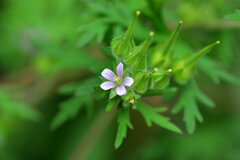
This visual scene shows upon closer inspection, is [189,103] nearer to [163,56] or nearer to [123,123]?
[163,56]

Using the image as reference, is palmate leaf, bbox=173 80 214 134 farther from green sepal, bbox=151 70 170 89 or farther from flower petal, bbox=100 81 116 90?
flower petal, bbox=100 81 116 90

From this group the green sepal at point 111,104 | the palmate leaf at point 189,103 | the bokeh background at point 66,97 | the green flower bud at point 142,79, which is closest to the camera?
the green sepal at point 111,104

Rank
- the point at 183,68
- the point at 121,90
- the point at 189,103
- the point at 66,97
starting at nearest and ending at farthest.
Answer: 1. the point at 121,90
2. the point at 183,68
3. the point at 189,103
4. the point at 66,97

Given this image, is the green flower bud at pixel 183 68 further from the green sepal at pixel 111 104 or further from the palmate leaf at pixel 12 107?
the palmate leaf at pixel 12 107

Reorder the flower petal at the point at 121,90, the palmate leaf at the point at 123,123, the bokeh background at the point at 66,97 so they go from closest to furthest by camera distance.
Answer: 1. the flower petal at the point at 121,90
2. the palmate leaf at the point at 123,123
3. the bokeh background at the point at 66,97

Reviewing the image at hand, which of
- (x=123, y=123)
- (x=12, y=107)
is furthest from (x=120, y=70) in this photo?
(x=12, y=107)

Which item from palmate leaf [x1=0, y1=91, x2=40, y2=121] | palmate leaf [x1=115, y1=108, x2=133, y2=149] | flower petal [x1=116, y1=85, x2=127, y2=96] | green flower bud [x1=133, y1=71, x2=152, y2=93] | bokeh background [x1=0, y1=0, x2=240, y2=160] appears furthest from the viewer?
bokeh background [x1=0, y1=0, x2=240, y2=160]

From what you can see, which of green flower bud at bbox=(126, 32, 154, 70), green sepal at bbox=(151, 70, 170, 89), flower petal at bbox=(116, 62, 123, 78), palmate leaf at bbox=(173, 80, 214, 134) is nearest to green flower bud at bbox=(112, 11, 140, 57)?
green flower bud at bbox=(126, 32, 154, 70)

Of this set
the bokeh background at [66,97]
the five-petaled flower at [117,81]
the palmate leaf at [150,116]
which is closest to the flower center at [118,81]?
the five-petaled flower at [117,81]
